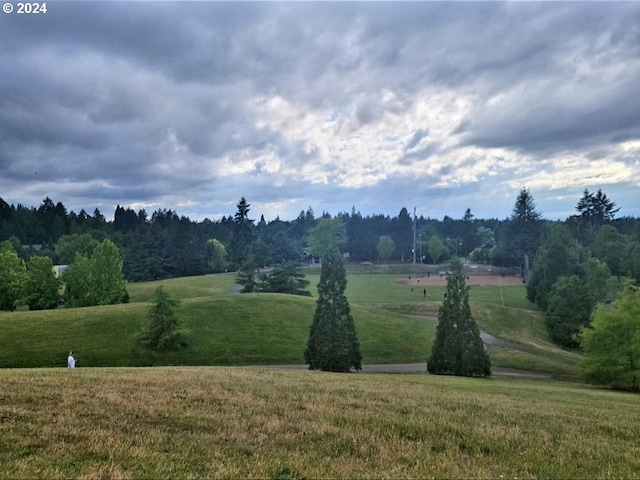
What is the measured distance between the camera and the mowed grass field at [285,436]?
723cm

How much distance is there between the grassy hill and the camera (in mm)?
41469

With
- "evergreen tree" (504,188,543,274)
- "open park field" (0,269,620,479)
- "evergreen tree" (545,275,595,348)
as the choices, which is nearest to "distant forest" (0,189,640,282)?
"evergreen tree" (504,188,543,274)

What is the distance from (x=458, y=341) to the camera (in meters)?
34.4

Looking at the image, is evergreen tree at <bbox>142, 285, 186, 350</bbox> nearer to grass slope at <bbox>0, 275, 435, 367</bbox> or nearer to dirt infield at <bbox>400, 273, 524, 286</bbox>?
grass slope at <bbox>0, 275, 435, 367</bbox>

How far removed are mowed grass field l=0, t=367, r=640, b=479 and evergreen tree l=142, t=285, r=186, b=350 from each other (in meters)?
28.5

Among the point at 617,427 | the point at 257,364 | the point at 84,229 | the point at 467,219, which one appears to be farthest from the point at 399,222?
the point at 617,427

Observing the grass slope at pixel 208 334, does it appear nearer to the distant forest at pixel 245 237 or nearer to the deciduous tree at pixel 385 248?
the distant forest at pixel 245 237

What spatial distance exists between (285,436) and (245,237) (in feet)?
482

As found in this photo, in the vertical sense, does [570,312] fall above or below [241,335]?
above

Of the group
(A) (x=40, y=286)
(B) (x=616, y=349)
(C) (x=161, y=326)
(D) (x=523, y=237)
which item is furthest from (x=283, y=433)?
(D) (x=523, y=237)

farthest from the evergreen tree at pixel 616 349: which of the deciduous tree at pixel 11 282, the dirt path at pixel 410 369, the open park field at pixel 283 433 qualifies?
the deciduous tree at pixel 11 282

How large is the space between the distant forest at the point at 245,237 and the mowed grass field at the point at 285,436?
68091 millimetres

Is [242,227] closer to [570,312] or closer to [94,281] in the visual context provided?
[94,281]

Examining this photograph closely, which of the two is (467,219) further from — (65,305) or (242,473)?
(242,473)
